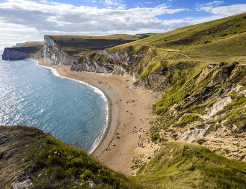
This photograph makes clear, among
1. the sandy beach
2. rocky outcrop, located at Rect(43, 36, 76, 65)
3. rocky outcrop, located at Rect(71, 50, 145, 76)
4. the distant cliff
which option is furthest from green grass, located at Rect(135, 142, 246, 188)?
rocky outcrop, located at Rect(43, 36, 76, 65)

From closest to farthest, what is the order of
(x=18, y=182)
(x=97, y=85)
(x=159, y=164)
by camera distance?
1. (x=18, y=182)
2. (x=159, y=164)
3. (x=97, y=85)

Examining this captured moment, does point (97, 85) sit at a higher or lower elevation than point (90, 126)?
higher

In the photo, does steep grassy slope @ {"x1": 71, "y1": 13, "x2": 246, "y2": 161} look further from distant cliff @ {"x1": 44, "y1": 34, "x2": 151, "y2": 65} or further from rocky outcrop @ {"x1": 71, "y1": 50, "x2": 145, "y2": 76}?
distant cliff @ {"x1": 44, "y1": 34, "x2": 151, "y2": 65}

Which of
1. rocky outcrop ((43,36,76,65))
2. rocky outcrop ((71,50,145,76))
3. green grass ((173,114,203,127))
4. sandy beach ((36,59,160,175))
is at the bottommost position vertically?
sandy beach ((36,59,160,175))

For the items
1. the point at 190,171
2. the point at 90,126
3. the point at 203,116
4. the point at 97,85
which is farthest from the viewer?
the point at 97,85

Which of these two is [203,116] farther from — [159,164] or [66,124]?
[66,124]

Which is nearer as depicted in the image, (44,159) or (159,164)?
(44,159)

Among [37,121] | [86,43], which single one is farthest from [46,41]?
[37,121]
